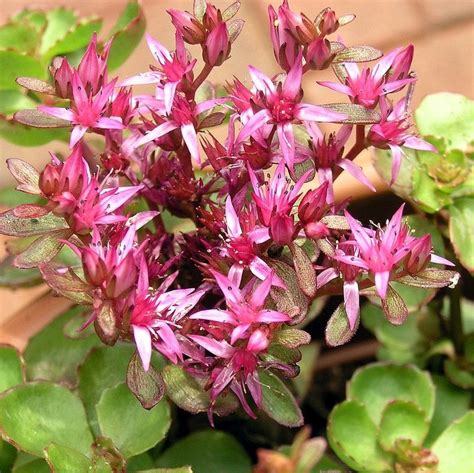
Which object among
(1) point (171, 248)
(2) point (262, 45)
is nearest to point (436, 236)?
(1) point (171, 248)

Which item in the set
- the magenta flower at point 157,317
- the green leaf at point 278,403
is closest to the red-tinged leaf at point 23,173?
the magenta flower at point 157,317

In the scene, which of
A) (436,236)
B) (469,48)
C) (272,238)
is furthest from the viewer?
(469,48)

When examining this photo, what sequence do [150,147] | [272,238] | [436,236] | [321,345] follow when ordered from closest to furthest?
1. [272,238]
2. [150,147]
3. [436,236]
4. [321,345]

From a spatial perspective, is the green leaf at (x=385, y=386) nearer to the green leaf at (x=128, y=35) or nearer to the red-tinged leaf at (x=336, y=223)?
the red-tinged leaf at (x=336, y=223)

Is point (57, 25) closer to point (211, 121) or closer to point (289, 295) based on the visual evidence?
point (211, 121)

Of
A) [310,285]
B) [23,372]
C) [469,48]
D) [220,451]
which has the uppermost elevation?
[310,285]

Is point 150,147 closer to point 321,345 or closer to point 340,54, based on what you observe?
point 340,54

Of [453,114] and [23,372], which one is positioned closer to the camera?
[23,372]
